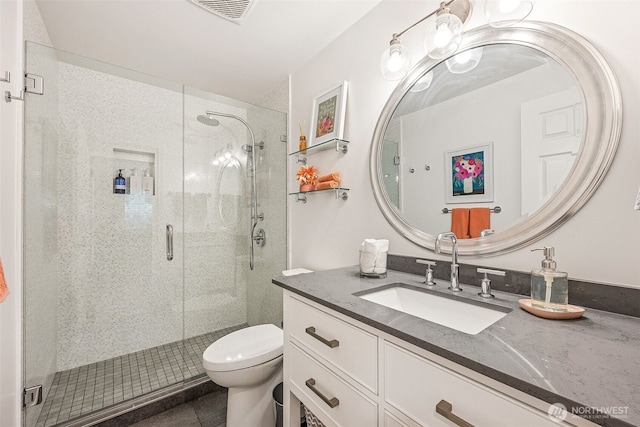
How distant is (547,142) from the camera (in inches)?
36.4

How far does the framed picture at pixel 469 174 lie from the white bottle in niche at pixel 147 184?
2.20 meters

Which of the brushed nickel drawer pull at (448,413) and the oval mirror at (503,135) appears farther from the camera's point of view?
the oval mirror at (503,135)

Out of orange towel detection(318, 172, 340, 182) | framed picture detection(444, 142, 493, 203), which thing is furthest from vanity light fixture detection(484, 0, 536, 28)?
orange towel detection(318, 172, 340, 182)

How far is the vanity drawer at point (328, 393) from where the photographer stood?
30.7 inches

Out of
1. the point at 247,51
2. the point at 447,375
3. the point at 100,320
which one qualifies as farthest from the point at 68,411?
the point at 247,51

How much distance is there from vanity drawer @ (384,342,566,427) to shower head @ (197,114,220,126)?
2227 millimetres

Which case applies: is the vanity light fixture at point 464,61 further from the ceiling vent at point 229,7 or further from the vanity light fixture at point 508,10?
the ceiling vent at point 229,7

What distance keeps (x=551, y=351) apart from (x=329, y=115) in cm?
161

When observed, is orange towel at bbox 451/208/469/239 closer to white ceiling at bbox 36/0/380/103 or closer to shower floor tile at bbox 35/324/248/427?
white ceiling at bbox 36/0/380/103

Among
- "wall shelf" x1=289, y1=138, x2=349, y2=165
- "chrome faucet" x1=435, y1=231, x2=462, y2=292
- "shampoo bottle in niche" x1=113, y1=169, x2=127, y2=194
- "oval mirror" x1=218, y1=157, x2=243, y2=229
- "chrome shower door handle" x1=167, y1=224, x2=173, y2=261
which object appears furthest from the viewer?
"oval mirror" x1=218, y1=157, x2=243, y2=229

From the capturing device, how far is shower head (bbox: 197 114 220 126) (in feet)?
7.42

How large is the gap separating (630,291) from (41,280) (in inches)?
104


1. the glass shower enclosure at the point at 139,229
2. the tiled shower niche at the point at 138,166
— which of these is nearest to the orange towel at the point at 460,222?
the glass shower enclosure at the point at 139,229

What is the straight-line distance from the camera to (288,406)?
1.13m
